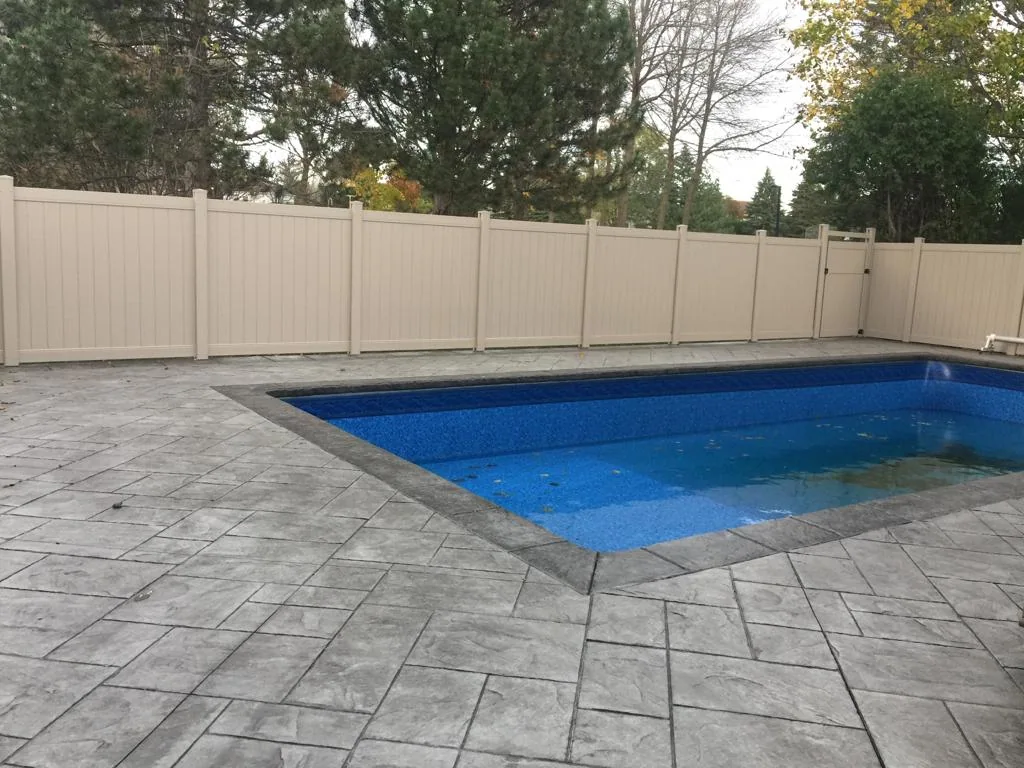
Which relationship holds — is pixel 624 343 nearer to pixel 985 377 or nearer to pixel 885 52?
pixel 985 377

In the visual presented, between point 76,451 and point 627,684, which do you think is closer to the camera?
point 627,684

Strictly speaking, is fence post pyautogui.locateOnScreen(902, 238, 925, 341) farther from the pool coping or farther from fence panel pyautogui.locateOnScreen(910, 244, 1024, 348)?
the pool coping

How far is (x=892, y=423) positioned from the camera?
7914mm

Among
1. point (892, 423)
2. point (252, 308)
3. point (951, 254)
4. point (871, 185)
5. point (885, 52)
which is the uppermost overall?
point (885, 52)

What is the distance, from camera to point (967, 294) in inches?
449

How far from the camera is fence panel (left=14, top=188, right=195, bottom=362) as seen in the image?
6.71 metres

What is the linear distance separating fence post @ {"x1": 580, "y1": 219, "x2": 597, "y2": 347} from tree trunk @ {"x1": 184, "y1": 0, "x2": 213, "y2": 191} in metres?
6.06

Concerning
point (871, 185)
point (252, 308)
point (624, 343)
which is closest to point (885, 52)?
point (871, 185)

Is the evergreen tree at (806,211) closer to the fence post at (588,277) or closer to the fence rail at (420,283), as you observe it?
the fence rail at (420,283)

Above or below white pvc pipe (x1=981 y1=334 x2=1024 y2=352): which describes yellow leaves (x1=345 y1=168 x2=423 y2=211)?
above

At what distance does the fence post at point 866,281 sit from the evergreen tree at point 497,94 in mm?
4336

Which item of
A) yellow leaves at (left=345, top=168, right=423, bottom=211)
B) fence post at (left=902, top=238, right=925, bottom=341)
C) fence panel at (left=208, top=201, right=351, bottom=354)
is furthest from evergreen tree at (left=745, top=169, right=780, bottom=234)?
fence panel at (left=208, top=201, right=351, bottom=354)

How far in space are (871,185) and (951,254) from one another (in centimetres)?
301

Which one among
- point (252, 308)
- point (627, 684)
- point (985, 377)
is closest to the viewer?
point (627, 684)
